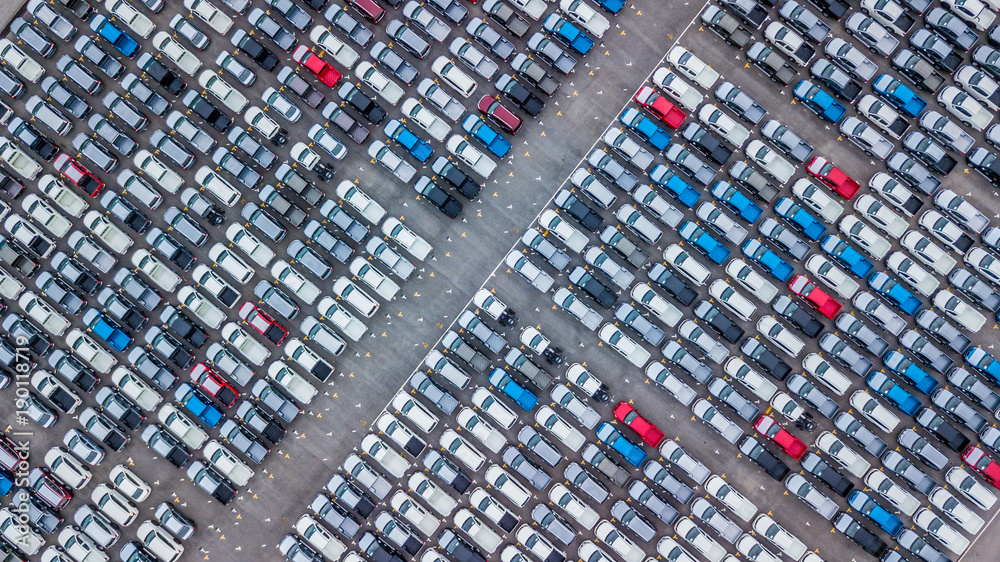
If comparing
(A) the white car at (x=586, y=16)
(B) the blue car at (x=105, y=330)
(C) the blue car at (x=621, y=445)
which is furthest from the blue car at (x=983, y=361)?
(B) the blue car at (x=105, y=330)

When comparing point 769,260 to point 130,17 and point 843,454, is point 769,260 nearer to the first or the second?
point 843,454

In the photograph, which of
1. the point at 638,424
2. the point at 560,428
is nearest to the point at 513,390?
the point at 560,428

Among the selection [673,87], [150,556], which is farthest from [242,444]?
[673,87]

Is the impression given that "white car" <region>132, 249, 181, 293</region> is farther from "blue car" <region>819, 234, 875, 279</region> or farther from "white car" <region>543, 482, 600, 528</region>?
"blue car" <region>819, 234, 875, 279</region>

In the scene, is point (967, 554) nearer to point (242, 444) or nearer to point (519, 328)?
point (519, 328)

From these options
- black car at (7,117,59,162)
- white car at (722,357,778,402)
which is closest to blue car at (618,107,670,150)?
white car at (722,357,778,402)

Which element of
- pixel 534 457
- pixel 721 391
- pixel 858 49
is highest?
pixel 858 49
